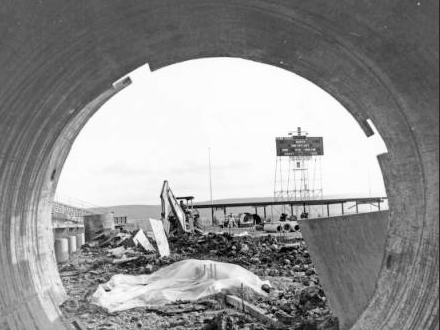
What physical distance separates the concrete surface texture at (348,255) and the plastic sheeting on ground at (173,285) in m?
3.69

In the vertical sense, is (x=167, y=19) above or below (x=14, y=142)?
above

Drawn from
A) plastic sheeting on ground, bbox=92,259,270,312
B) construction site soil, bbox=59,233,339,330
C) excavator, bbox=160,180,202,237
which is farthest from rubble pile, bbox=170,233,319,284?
plastic sheeting on ground, bbox=92,259,270,312

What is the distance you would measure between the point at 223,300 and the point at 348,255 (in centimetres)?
385

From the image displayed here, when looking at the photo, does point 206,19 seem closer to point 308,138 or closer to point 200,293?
point 200,293

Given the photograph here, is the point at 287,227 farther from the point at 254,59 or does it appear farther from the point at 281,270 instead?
the point at 254,59

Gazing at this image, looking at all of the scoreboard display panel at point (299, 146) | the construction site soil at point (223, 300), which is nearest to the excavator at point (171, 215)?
the construction site soil at point (223, 300)

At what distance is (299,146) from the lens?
159 ft

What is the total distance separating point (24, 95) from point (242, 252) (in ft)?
41.9

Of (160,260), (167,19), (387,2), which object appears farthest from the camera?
(160,260)

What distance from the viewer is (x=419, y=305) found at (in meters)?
3.96

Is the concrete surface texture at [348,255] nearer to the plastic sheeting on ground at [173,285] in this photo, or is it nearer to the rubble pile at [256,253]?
the plastic sheeting on ground at [173,285]

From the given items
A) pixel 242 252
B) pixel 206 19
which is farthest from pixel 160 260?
pixel 206 19

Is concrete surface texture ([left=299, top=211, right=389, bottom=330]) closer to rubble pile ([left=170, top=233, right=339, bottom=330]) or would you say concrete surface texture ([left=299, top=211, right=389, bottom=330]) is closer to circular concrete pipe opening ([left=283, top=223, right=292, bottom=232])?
rubble pile ([left=170, top=233, right=339, bottom=330])

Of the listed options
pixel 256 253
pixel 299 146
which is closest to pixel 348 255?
pixel 256 253
